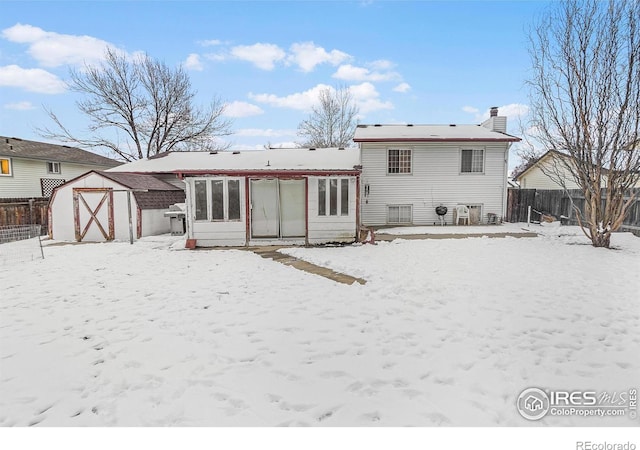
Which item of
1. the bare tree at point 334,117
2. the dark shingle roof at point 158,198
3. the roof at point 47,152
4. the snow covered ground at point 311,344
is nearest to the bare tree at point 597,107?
the snow covered ground at point 311,344

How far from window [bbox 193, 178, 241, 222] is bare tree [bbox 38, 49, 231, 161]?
1765 centimetres

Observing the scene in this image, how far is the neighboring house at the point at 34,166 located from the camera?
1800 centimetres

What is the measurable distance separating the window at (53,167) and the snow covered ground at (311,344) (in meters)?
17.3

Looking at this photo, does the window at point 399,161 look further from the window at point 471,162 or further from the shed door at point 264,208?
the shed door at point 264,208

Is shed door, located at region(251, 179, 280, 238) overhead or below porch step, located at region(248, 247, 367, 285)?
overhead

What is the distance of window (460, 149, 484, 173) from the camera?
1423 cm

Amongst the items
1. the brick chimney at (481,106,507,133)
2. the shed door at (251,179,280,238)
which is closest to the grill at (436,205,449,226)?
Result: the brick chimney at (481,106,507,133)

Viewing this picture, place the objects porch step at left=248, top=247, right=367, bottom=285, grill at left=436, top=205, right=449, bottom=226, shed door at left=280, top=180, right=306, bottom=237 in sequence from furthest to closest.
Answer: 1. grill at left=436, top=205, right=449, bottom=226
2. shed door at left=280, top=180, right=306, bottom=237
3. porch step at left=248, top=247, right=367, bottom=285

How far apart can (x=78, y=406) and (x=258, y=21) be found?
7.03m

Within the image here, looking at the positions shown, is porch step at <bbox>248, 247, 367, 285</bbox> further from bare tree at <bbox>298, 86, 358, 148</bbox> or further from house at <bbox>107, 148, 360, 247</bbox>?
bare tree at <bbox>298, 86, 358, 148</bbox>

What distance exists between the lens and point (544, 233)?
38.7ft

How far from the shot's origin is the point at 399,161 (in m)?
14.3

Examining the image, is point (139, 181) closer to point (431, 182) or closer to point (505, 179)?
point (431, 182)

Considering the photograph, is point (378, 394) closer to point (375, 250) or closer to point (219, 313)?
point (219, 313)
